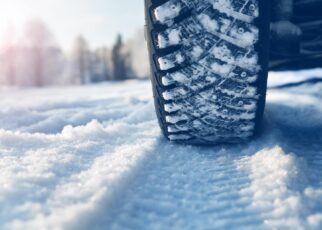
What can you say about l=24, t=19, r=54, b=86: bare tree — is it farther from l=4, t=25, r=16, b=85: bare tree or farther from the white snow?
the white snow

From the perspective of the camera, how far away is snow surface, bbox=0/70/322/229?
2.74ft

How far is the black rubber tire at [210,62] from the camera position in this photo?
1.25 meters

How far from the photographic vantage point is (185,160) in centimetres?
136

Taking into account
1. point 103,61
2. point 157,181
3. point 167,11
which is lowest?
point 103,61

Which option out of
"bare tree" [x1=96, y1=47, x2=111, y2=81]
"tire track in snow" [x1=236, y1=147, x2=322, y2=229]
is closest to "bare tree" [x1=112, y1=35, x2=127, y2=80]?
"bare tree" [x1=96, y1=47, x2=111, y2=81]

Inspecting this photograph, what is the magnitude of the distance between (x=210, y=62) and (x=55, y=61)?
3714 centimetres

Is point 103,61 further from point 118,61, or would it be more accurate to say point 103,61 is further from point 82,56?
point 118,61

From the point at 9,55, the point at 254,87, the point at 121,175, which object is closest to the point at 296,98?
the point at 254,87

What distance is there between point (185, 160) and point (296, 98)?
1.06m

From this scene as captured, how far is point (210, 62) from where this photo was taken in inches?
51.8

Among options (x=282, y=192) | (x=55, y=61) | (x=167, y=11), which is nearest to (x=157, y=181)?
(x=282, y=192)

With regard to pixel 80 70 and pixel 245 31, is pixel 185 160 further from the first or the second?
pixel 80 70

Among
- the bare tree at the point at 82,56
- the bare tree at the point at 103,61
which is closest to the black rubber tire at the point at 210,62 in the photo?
the bare tree at the point at 82,56

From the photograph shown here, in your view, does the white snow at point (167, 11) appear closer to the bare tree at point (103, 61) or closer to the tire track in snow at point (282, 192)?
the tire track in snow at point (282, 192)
